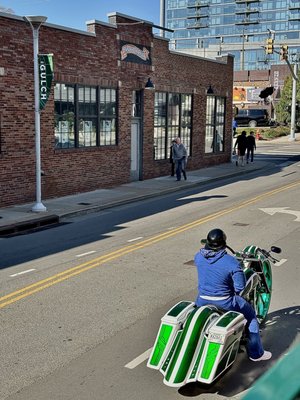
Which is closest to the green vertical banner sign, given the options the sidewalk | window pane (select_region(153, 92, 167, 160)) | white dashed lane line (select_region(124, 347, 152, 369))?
the sidewalk

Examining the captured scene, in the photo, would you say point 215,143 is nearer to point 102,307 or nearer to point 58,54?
point 58,54

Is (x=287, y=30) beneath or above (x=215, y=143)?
above

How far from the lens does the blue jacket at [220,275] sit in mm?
5391

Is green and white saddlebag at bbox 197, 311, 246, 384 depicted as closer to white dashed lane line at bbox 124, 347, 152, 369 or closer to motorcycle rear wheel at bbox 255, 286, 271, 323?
white dashed lane line at bbox 124, 347, 152, 369

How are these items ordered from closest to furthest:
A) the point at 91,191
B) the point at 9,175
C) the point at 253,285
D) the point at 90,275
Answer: the point at 253,285 → the point at 90,275 → the point at 9,175 → the point at 91,191

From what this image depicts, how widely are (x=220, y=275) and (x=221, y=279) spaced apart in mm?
42

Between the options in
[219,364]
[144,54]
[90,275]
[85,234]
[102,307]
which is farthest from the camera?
[144,54]

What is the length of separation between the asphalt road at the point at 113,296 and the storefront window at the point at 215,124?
42.6 feet

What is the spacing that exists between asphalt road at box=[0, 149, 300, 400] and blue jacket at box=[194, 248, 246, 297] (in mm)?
874

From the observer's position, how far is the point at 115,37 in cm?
2014

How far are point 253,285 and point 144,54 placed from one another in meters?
17.3

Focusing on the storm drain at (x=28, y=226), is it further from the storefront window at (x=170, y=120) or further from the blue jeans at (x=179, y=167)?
the storefront window at (x=170, y=120)

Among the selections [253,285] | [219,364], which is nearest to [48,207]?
[253,285]

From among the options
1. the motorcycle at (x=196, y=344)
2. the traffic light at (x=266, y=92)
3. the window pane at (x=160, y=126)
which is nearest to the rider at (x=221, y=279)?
the motorcycle at (x=196, y=344)
